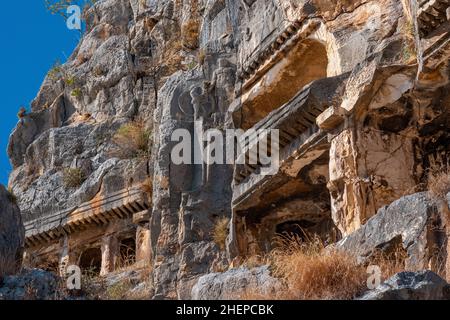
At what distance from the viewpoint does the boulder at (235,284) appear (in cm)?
1118

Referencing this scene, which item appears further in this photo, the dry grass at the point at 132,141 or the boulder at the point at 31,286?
the dry grass at the point at 132,141

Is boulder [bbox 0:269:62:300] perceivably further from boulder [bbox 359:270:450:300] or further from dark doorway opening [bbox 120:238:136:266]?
dark doorway opening [bbox 120:238:136:266]

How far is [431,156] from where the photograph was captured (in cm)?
1527

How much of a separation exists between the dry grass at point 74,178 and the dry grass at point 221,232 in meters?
4.62

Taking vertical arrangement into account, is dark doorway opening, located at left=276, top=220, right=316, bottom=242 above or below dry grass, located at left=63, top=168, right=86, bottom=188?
below

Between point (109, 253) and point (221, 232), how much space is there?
390cm

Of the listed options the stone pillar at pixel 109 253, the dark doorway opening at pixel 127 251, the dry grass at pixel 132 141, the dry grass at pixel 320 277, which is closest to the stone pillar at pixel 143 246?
the dark doorway opening at pixel 127 251

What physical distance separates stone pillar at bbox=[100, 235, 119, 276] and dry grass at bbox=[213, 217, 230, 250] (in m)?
3.39

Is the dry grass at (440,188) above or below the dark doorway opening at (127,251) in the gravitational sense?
below

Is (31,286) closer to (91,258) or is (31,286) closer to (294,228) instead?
(294,228)

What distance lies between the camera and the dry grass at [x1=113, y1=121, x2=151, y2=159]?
2175 centimetres

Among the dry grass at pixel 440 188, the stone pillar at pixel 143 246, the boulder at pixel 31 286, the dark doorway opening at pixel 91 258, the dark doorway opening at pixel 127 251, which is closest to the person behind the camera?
the boulder at pixel 31 286

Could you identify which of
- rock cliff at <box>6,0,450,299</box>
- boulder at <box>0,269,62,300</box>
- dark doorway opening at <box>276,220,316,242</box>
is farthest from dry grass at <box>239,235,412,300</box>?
dark doorway opening at <box>276,220,316,242</box>

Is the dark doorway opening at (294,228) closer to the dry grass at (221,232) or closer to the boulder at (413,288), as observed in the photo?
the dry grass at (221,232)
